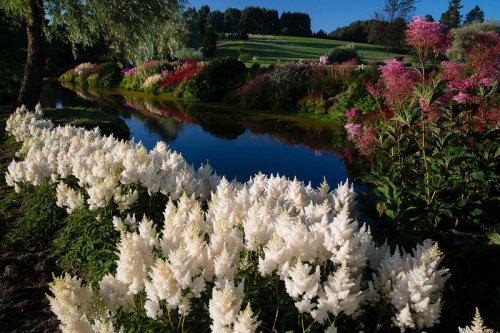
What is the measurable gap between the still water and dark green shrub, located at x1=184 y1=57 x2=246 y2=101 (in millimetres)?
3203

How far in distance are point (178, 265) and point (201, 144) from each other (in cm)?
1024

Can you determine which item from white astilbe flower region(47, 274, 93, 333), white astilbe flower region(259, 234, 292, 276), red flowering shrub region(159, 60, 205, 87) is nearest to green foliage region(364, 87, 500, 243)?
white astilbe flower region(259, 234, 292, 276)

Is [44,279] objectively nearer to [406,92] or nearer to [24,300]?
[24,300]

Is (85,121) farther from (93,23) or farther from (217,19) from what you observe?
(217,19)

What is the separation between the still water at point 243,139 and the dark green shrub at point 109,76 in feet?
56.0

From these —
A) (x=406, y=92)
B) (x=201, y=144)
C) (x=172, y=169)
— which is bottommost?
(x=201, y=144)

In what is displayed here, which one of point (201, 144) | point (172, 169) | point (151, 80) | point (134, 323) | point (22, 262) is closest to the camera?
point (134, 323)

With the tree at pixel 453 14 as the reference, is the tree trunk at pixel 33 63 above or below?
below

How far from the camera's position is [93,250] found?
4.36 m

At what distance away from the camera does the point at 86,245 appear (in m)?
4.45

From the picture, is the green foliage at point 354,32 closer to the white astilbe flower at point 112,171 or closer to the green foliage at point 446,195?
the green foliage at point 446,195

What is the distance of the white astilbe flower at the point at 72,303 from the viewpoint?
2154mm

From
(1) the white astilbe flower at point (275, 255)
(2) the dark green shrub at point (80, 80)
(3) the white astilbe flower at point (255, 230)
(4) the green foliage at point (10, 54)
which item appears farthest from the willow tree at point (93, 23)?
(2) the dark green shrub at point (80, 80)

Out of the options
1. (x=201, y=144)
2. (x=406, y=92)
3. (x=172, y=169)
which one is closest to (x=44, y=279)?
(x=172, y=169)
